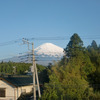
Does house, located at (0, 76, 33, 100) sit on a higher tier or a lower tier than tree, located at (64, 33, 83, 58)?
lower

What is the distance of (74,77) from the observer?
67.6 ft

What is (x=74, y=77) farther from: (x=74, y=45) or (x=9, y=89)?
(x=9, y=89)

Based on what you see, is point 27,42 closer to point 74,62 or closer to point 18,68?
point 74,62

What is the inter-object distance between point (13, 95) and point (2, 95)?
1.59 meters

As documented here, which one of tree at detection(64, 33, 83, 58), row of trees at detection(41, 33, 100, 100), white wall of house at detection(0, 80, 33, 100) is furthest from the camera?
tree at detection(64, 33, 83, 58)

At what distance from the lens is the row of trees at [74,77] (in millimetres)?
18828

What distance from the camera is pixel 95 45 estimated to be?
132 feet

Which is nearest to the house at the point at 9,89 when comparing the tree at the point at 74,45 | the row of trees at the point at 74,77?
the row of trees at the point at 74,77

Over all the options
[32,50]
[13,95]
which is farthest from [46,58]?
[13,95]

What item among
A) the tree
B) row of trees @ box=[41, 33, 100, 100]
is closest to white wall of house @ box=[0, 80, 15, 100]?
row of trees @ box=[41, 33, 100, 100]

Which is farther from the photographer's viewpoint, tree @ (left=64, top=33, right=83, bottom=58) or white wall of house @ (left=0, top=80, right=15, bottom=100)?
tree @ (left=64, top=33, right=83, bottom=58)

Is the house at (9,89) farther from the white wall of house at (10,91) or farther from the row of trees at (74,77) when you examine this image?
the row of trees at (74,77)

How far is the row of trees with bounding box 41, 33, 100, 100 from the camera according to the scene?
18.8m

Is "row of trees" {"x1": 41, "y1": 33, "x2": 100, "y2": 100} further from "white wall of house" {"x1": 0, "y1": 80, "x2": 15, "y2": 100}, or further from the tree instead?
"white wall of house" {"x1": 0, "y1": 80, "x2": 15, "y2": 100}
